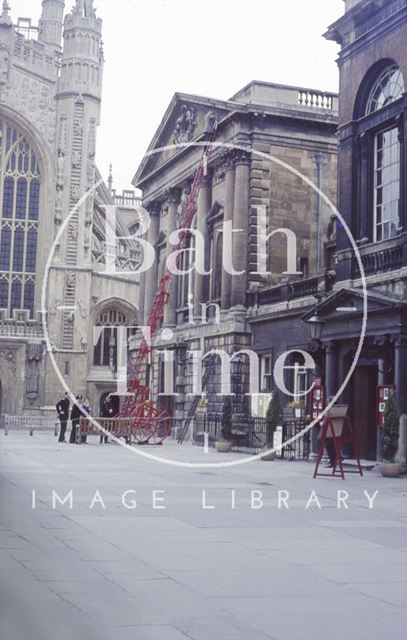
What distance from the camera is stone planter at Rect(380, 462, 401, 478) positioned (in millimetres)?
19281

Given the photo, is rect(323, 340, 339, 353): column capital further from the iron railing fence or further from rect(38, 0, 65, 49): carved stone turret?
rect(38, 0, 65, 49): carved stone turret

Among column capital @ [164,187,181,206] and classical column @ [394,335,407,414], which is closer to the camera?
classical column @ [394,335,407,414]

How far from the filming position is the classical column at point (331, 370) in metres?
23.5

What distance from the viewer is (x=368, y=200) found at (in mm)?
24422

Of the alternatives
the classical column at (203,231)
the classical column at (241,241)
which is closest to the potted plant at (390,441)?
the classical column at (241,241)

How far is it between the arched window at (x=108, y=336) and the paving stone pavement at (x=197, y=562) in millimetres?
41126

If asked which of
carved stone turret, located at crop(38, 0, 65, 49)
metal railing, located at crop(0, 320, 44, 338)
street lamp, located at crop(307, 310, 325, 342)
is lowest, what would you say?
street lamp, located at crop(307, 310, 325, 342)

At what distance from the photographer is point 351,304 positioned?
74.4ft

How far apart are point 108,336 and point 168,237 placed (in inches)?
753

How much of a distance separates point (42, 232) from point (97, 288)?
4736 millimetres

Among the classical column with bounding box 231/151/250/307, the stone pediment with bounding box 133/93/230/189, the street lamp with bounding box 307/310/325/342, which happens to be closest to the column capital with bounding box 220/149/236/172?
the classical column with bounding box 231/151/250/307

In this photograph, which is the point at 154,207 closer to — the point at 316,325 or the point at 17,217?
the point at 17,217

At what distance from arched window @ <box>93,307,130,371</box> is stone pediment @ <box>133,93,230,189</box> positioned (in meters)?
15.2

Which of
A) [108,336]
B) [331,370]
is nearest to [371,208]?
[331,370]
